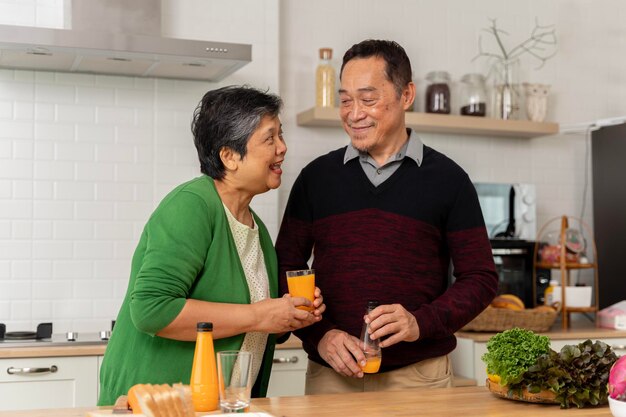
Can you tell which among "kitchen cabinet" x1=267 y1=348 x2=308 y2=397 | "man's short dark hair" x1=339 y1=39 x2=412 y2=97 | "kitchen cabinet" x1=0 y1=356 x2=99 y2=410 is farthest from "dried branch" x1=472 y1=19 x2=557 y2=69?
"kitchen cabinet" x1=0 y1=356 x2=99 y2=410

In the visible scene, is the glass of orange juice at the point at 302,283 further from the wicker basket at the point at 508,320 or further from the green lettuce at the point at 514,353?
the wicker basket at the point at 508,320

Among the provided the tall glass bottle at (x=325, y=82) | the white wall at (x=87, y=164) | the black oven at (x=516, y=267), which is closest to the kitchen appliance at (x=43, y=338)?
the white wall at (x=87, y=164)

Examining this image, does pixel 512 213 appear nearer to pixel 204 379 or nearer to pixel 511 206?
pixel 511 206

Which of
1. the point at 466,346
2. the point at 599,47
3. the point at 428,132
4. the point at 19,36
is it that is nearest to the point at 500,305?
the point at 466,346

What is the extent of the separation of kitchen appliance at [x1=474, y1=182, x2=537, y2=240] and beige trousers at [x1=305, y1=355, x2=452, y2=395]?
2449 mm

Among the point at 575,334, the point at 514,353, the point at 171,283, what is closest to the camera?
the point at 171,283

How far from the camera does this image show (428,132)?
501 cm

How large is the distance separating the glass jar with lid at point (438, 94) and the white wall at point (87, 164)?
0.95 meters

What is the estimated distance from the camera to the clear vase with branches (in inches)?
197

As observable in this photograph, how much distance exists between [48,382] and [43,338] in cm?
30

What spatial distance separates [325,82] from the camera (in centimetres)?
461

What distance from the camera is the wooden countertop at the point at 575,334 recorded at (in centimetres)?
421

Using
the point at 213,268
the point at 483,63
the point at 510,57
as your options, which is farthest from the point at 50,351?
the point at 510,57

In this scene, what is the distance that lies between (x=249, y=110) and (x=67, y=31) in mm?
1615
